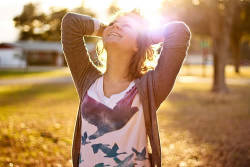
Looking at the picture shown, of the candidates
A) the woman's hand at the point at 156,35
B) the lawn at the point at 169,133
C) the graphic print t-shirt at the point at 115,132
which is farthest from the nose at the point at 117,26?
the lawn at the point at 169,133

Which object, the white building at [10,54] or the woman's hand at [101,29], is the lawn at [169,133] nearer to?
the woman's hand at [101,29]

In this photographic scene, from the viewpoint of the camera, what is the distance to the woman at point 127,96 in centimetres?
212

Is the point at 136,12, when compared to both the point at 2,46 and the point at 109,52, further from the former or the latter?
the point at 2,46

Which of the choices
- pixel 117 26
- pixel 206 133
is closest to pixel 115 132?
pixel 117 26

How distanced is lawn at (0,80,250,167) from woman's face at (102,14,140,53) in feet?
10.2

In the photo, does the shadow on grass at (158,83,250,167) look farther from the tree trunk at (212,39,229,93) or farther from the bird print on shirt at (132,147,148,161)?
the bird print on shirt at (132,147,148,161)

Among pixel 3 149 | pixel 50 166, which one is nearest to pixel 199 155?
pixel 50 166

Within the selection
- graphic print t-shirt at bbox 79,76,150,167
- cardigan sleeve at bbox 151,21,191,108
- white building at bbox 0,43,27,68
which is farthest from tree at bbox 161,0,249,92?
white building at bbox 0,43,27,68

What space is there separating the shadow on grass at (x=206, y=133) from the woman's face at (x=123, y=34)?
3167mm

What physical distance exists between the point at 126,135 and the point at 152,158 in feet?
0.89

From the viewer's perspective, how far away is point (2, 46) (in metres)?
63.5

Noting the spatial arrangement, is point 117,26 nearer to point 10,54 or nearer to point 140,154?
point 140,154

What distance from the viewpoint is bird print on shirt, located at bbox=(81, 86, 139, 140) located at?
6.94 feet

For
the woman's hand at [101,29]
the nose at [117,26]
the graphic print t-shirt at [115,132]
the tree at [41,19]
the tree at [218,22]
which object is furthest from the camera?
the tree at [218,22]
